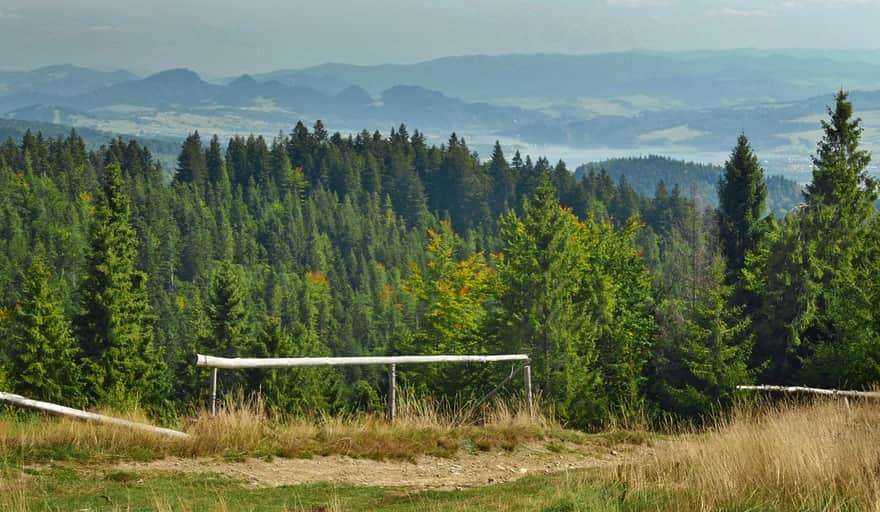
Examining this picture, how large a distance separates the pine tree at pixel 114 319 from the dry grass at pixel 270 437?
116 feet

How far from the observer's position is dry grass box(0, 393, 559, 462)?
29.8ft

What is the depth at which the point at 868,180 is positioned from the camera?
51.3 meters

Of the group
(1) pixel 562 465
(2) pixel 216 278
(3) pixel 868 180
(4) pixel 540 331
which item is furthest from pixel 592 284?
(1) pixel 562 465

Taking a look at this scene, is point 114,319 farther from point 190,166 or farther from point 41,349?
point 190,166

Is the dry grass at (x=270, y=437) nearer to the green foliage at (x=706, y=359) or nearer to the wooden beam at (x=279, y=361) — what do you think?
the wooden beam at (x=279, y=361)

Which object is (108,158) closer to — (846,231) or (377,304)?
(377,304)

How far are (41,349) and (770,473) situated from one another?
45.6m

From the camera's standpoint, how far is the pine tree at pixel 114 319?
155 ft

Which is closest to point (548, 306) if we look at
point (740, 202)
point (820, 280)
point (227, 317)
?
point (820, 280)

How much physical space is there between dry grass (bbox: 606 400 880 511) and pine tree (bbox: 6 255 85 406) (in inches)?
1512

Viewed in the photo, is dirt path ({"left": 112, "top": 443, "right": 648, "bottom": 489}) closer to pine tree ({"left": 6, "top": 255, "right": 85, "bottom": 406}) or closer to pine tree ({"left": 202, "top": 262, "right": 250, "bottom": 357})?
pine tree ({"left": 6, "top": 255, "right": 85, "bottom": 406})

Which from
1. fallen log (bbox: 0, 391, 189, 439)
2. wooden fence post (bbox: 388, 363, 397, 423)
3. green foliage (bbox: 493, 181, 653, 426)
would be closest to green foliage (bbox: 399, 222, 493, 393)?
green foliage (bbox: 493, 181, 653, 426)

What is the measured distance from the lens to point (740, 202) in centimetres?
6538

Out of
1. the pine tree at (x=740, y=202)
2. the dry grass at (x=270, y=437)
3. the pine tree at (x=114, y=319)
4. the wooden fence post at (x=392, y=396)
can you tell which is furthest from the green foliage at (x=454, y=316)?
the dry grass at (x=270, y=437)
